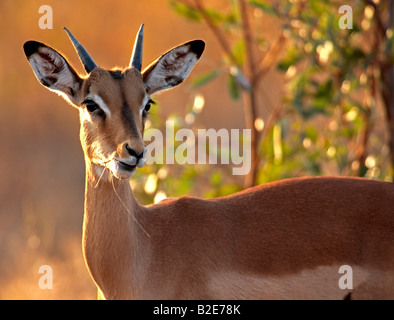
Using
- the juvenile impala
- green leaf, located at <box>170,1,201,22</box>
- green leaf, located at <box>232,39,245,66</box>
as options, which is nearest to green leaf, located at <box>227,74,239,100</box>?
green leaf, located at <box>232,39,245,66</box>

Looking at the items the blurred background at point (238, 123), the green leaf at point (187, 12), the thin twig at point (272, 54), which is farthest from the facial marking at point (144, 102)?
the thin twig at point (272, 54)

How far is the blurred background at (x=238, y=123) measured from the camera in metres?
7.72

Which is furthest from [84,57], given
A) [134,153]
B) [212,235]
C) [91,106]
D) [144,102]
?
[212,235]

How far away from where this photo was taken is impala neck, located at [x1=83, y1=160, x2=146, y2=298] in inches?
186

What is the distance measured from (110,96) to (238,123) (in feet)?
27.7

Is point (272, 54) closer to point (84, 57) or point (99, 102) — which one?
point (84, 57)

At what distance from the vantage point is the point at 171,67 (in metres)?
5.21

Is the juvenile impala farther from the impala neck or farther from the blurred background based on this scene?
the blurred background

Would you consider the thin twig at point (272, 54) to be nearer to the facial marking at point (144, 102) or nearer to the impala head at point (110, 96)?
the impala head at point (110, 96)

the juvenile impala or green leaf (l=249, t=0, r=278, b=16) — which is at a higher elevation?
green leaf (l=249, t=0, r=278, b=16)

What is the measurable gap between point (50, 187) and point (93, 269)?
22.1ft

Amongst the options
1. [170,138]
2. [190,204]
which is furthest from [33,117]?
[190,204]

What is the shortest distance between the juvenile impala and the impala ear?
0.68 feet
